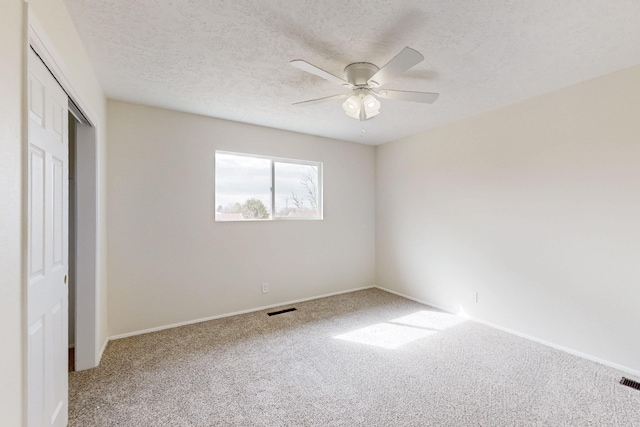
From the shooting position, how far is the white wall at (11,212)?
0.93 m

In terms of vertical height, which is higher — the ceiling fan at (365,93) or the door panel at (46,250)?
the ceiling fan at (365,93)

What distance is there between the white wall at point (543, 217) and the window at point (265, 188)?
4.97 feet

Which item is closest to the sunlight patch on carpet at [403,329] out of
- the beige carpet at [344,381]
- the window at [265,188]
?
the beige carpet at [344,381]

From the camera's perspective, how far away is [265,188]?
3928mm

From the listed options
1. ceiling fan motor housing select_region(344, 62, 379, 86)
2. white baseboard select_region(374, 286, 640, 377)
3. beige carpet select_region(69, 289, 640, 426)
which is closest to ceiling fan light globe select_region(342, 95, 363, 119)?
ceiling fan motor housing select_region(344, 62, 379, 86)

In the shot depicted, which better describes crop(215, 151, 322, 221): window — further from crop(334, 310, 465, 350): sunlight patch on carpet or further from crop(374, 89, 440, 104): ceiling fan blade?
crop(374, 89, 440, 104): ceiling fan blade

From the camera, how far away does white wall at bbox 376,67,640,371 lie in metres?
2.36

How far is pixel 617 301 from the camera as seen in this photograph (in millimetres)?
2385

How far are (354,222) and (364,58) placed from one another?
284 centimetres

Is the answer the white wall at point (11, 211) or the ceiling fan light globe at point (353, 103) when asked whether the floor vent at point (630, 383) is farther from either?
the white wall at point (11, 211)

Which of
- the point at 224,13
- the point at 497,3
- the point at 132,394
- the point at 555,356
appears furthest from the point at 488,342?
the point at 224,13

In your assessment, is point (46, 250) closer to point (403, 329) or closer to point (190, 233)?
point (190, 233)

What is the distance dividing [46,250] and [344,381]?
2.04m

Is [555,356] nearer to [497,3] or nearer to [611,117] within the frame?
[611,117]
